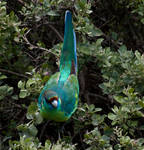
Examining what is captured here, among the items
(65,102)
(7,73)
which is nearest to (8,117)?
(7,73)

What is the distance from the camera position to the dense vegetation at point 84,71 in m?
2.80

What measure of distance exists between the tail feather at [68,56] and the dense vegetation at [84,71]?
0.19ft

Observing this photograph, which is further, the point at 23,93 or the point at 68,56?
the point at 68,56

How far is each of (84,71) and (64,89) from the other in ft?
2.86

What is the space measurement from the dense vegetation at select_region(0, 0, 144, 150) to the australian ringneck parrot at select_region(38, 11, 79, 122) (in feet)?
0.23

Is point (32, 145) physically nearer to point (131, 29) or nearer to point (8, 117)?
point (8, 117)

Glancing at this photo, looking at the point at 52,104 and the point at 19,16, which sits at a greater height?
the point at 19,16

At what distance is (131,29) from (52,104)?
5.53ft

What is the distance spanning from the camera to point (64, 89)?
3021mm

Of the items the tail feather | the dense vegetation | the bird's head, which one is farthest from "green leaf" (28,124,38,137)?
the tail feather

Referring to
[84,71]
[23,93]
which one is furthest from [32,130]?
[84,71]

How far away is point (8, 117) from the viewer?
11.6 feet

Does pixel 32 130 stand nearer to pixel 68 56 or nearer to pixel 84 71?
pixel 68 56

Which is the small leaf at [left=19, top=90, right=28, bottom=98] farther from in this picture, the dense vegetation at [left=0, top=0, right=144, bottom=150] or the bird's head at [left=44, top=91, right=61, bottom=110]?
the bird's head at [left=44, top=91, right=61, bottom=110]
